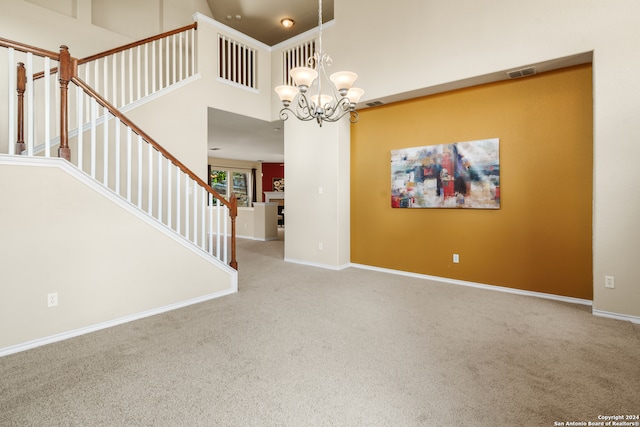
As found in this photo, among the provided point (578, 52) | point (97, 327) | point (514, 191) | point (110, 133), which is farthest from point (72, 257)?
point (578, 52)

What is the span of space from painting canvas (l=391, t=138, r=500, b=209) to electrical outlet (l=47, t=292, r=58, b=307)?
13.4 feet

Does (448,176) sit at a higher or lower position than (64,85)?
lower

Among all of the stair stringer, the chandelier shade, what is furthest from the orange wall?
the stair stringer

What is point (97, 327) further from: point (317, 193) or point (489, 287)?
point (489, 287)

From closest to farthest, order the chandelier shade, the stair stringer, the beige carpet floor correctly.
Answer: the beige carpet floor, the stair stringer, the chandelier shade

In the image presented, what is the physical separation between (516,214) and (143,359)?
4.13m

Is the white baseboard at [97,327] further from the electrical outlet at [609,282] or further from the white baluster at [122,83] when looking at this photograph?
the electrical outlet at [609,282]

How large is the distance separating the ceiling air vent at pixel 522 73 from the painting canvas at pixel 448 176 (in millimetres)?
748

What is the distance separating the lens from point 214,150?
10266 millimetres

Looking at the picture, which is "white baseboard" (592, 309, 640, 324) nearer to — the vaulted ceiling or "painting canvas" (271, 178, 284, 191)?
the vaulted ceiling

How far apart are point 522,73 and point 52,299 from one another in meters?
5.21

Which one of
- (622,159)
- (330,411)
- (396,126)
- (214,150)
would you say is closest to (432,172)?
(396,126)

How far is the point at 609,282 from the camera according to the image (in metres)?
3.12

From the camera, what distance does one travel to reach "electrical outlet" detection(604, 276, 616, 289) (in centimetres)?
310
